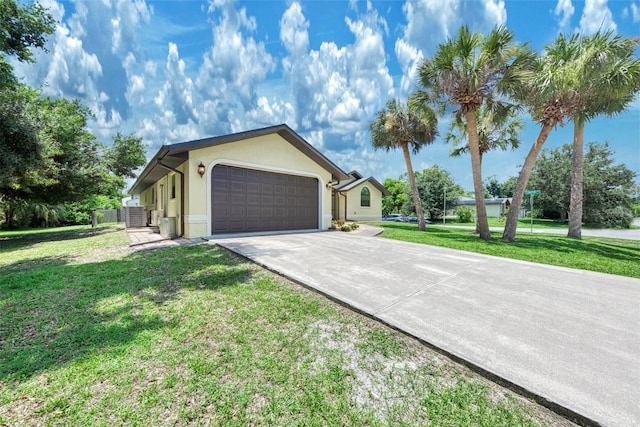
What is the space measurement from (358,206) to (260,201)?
464 inches

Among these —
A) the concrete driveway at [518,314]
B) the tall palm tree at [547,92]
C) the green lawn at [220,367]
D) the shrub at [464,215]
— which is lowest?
the green lawn at [220,367]

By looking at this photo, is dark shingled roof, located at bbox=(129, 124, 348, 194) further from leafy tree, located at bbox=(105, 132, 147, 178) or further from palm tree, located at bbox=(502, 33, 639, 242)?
leafy tree, located at bbox=(105, 132, 147, 178)

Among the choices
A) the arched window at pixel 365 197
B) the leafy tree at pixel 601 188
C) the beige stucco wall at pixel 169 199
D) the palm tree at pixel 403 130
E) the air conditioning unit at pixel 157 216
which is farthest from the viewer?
the arched window at pixel 365 197

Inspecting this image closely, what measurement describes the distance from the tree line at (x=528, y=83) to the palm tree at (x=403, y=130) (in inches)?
102

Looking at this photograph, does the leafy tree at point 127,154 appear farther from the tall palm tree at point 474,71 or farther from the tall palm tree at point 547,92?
the tall palm tree at point 547,92

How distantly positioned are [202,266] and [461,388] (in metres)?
4.76

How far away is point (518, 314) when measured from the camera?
299 cm

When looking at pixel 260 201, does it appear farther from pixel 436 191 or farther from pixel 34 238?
pixel 436 191

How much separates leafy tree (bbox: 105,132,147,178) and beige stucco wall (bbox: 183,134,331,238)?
1527cm

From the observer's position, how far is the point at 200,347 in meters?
2.29

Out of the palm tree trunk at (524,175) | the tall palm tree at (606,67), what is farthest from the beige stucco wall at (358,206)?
the tall palm tree at (606,67)

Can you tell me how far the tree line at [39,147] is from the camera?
21.8 feet

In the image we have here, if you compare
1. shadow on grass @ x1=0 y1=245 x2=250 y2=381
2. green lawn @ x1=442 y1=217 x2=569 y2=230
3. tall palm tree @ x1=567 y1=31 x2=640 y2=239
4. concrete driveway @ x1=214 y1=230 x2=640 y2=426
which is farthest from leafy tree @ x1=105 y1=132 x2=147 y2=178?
green lawn @ x1=442 y1=217 x2=569 y2=230

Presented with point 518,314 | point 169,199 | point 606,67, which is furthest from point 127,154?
point 606,67
